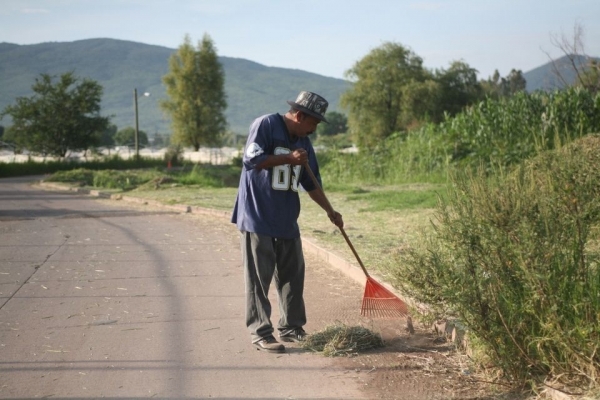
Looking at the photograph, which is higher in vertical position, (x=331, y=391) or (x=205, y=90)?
(x=205, y=90)

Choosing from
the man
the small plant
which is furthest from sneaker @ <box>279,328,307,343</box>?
the small plant

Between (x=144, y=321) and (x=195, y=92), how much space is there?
233 ft

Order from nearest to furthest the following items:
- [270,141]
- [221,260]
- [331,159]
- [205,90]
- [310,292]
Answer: [270,141]
[310,292]
[221,260]
[331,159]
[205,90]

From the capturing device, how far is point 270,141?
6750 mm

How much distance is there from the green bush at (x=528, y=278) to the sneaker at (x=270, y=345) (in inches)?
53.4

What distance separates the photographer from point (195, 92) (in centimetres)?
7738

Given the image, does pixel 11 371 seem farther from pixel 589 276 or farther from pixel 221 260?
pixel 221 260

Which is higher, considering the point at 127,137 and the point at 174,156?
the point at 127,137

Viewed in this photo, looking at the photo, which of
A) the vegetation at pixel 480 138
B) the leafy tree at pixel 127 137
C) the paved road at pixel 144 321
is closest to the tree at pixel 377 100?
the vegetation at pixel 480 138

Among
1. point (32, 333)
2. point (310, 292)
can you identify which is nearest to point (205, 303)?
point (310, 292)

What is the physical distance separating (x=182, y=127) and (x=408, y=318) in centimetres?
7228

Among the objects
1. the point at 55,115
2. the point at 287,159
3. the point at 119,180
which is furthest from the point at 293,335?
the point at 55,115

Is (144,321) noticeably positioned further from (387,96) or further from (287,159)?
(387,96)

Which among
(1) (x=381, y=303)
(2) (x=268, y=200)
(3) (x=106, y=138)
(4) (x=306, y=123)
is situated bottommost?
(1) (x=381, y=303)
